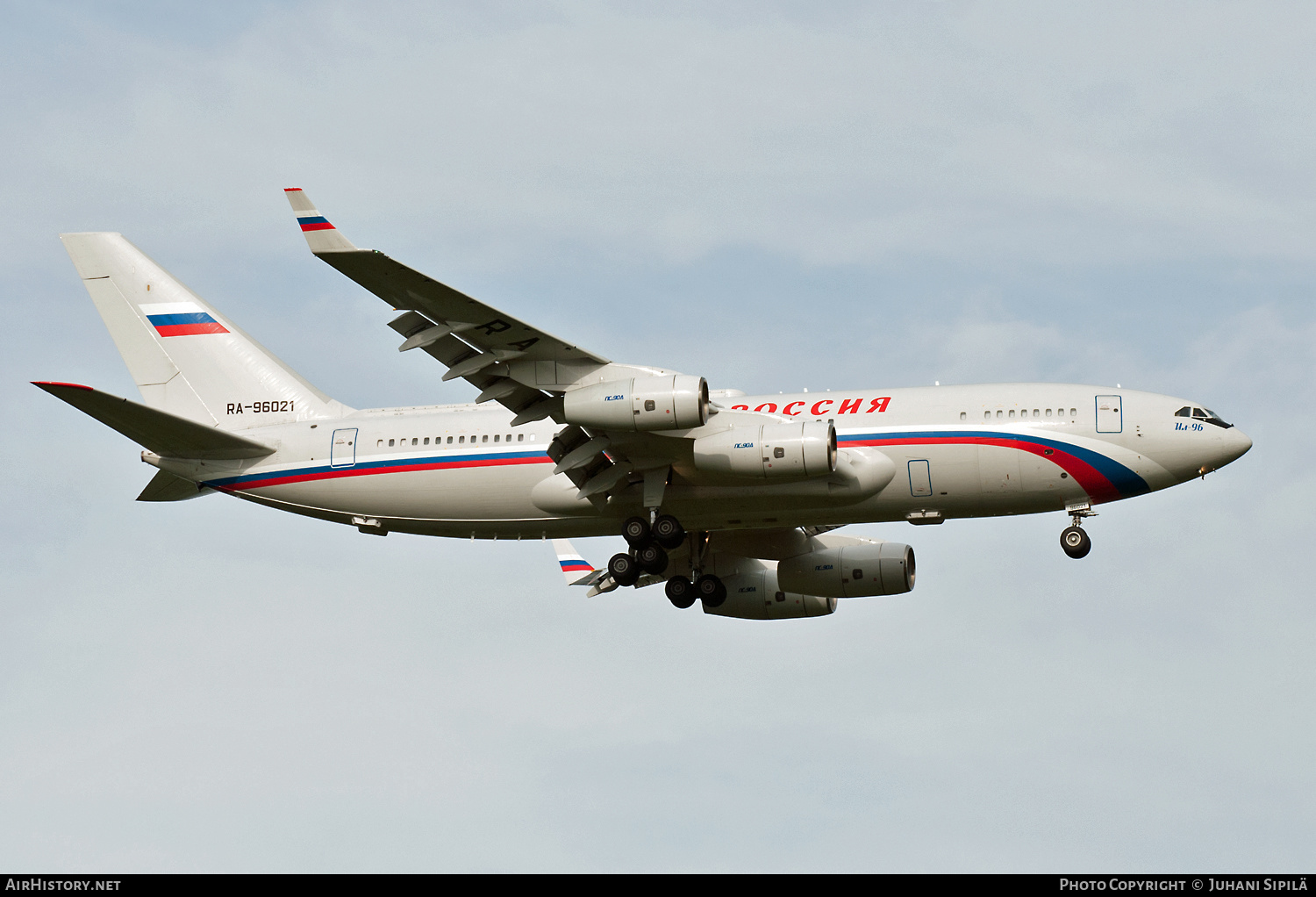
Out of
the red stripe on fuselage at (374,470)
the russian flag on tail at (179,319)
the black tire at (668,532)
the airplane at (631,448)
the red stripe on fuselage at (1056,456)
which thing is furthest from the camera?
the russian flag on tail at (179,319)

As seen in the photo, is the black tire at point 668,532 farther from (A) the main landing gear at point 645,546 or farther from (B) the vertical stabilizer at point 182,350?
(B) the vertical stabilizer at point 182,350

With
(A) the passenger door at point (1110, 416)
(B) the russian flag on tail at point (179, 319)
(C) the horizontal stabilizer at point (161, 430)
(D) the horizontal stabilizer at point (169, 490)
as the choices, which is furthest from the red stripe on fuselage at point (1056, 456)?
(B) the russian flag on tail at point (179, 319)

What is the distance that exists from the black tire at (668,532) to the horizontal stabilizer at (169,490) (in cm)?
1165

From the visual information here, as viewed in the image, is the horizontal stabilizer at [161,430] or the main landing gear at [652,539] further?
the main landing gear at [652,539]

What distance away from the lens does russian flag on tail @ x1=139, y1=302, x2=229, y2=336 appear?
138 feet

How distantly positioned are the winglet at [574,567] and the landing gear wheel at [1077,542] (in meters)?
13.2

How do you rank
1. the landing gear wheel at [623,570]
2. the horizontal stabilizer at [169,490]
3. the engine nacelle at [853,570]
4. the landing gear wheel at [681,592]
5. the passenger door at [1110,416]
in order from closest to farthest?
the passenger door at [1110,416] < the landing gear wheel at [623,570] < the horizontal stabilizer at [169,490] < the engine nacelle at [853,570] < the landing gear wheel at [681,592]

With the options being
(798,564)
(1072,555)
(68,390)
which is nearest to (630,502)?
(798,564)

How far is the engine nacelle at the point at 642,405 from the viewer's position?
32.5 m

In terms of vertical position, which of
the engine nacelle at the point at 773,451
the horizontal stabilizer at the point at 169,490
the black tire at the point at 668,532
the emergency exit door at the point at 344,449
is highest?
the emergency exit door at the point at 344,449

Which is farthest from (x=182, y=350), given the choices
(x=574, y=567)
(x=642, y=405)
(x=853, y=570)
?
(x=853, y=570)

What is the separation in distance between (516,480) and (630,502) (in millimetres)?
2753

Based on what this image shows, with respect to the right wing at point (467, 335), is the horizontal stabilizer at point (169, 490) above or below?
below
